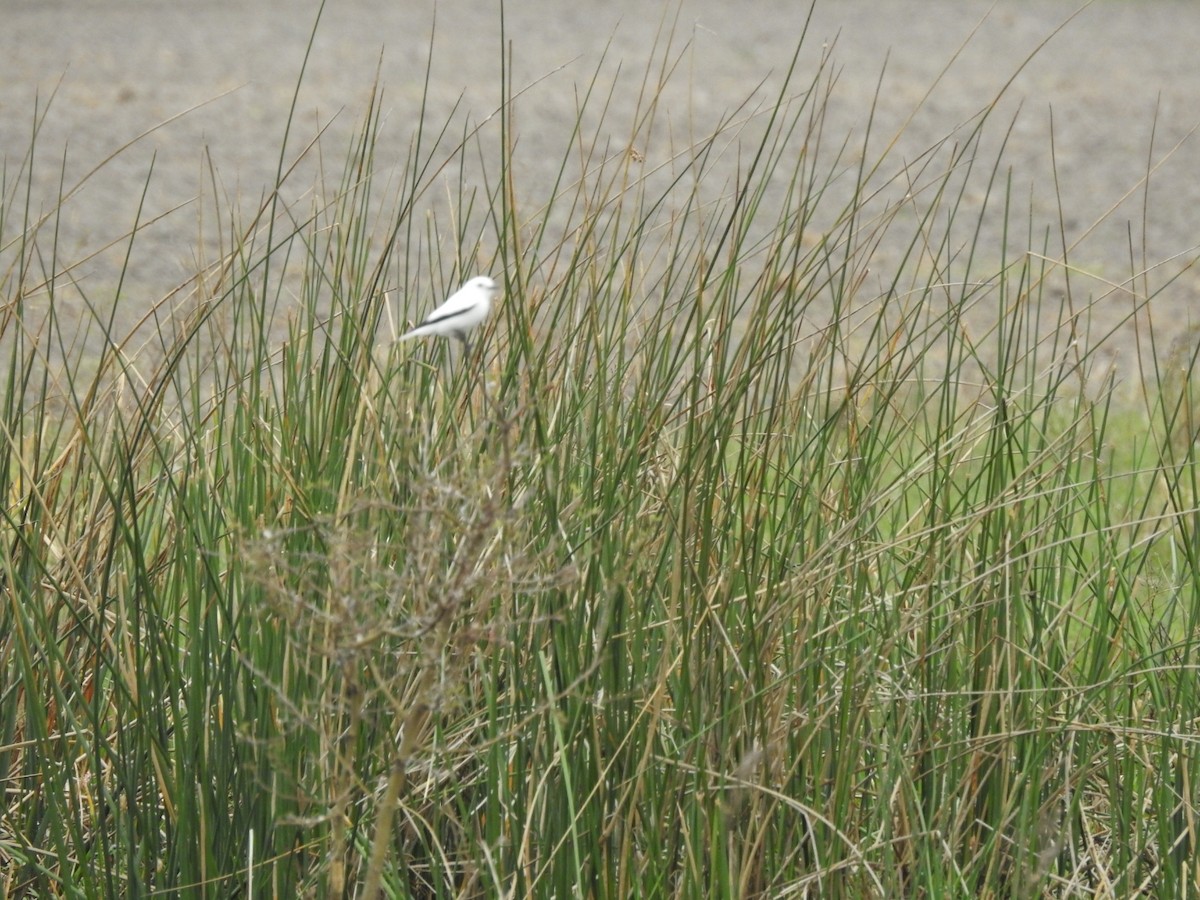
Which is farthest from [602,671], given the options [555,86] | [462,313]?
[555,86]

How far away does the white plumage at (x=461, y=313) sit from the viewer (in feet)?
3.12

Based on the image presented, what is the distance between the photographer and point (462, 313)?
960 millimetres

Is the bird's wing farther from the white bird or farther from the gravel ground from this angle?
the gravel ground

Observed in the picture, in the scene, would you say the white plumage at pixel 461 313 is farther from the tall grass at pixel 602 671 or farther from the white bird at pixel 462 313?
the tall grass at pixel 602 671

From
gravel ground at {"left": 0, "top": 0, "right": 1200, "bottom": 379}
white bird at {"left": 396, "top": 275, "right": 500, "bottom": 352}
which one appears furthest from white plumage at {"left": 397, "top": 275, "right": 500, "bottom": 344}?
gravel ground at {"left": 0, "top": 0, "right": 1200, "bottom": 379}

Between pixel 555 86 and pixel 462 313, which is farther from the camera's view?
pixel 555 86

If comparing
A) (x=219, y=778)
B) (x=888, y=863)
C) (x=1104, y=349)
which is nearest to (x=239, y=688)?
(x=219, y=778)

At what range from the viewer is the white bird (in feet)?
3.12

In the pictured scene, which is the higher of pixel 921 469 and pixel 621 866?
pixel 921 469

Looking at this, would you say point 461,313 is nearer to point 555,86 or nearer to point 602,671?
point 602,671

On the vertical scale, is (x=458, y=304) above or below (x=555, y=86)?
above

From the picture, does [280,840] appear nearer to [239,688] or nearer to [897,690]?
[239,688]

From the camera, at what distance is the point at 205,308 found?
1329 millimetres

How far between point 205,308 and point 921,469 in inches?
29.3
